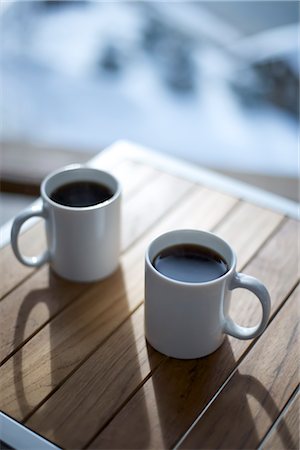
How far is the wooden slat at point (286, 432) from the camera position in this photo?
2.39 ft

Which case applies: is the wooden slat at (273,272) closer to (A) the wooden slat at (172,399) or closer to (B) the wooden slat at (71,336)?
(A) the wooden slat at (172,399)

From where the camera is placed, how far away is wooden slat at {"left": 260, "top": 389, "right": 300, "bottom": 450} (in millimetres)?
728

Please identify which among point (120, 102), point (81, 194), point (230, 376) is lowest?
point (120, 102)

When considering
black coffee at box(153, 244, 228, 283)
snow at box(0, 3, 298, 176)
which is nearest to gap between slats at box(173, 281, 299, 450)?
black coffee at box(153, 244, 228, 283)

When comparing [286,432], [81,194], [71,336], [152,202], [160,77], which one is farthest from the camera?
[160,77]

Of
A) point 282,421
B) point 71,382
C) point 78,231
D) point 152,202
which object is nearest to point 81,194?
point 78,231

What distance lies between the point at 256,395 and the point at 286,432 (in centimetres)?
6

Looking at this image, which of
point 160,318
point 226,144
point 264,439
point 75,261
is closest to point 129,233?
point 75,261

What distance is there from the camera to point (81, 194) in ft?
3.15

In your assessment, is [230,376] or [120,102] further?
[120,102]

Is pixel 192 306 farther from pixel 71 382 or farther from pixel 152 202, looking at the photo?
pixel 152 202

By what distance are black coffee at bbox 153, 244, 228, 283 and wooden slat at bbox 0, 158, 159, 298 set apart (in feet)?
0.78

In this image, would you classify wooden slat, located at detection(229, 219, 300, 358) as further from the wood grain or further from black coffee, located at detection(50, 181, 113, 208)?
black coffee, located at detection(50, 181, 113, 208)

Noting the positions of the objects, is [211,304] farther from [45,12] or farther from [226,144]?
[45,12]
